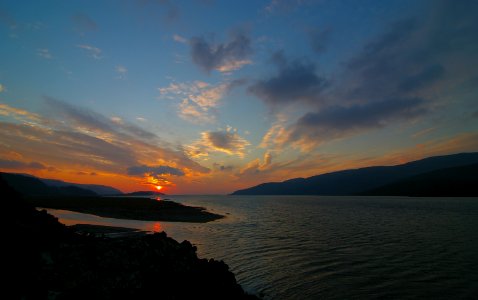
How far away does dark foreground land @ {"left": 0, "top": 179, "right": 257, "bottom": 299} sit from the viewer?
14.1 meters

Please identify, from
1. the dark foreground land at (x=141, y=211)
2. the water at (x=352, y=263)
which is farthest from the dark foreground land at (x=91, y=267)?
the dark foreground land at (x=141, y=211)

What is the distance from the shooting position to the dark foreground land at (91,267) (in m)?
14.1

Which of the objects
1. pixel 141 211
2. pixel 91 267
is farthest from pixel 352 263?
pixel 141 211

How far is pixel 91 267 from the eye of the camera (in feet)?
54.8

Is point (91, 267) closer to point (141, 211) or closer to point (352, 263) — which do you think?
point (352, 263)

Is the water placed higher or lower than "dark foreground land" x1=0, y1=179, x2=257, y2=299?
lower

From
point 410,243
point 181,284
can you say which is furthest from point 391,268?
point 181,284

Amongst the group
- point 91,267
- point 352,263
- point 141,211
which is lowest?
point 352,263

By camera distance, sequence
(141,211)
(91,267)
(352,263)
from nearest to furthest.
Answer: (91,267) → (352,263) → (141,211)

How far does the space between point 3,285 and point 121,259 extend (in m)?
6.64

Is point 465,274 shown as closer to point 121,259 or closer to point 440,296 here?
point 440,296

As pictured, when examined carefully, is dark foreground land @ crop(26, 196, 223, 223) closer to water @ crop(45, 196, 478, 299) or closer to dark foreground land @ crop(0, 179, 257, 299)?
water @ crop(45, 196, 478, 299)

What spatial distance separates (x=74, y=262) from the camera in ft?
54.5

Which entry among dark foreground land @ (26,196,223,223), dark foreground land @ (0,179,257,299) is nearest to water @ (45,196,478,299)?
dark foreground land @ (0,179,257,299)
